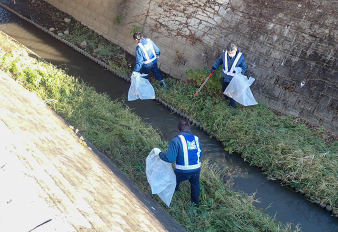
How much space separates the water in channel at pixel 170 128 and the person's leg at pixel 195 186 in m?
1.11

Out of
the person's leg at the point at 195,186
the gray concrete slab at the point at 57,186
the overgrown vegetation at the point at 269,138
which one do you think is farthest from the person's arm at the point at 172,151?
the overgrown vegetation at the point at 269,138

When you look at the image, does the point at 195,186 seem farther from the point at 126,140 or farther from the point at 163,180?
the point at 126,140

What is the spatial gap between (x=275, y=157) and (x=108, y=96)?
4408mm

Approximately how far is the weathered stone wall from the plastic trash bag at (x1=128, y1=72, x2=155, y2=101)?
1.67 meters

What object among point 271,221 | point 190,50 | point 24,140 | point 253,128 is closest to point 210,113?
point 253,128

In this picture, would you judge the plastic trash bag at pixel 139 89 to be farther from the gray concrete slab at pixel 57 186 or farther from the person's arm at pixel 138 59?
the gray concrete slab at pixel 57 186

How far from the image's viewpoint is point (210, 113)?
22.9 feet

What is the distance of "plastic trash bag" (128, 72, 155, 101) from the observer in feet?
22.8

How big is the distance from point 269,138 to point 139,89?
126 inches

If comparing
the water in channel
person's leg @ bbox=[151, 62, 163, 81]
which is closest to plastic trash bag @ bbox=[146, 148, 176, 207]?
the water in channel

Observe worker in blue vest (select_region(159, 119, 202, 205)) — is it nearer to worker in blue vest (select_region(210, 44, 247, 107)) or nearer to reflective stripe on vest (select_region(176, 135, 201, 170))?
reflective stripe on vest (select_region(176, 135, 201, 170))

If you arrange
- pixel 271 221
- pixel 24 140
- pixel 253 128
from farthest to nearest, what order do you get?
pixel 253 128 → pixel 271 221 → pixel 24 140

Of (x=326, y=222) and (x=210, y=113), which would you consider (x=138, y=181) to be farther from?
(x=326, y=222)

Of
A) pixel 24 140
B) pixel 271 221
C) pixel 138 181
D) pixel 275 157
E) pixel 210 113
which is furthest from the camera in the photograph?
pixel 210 113
